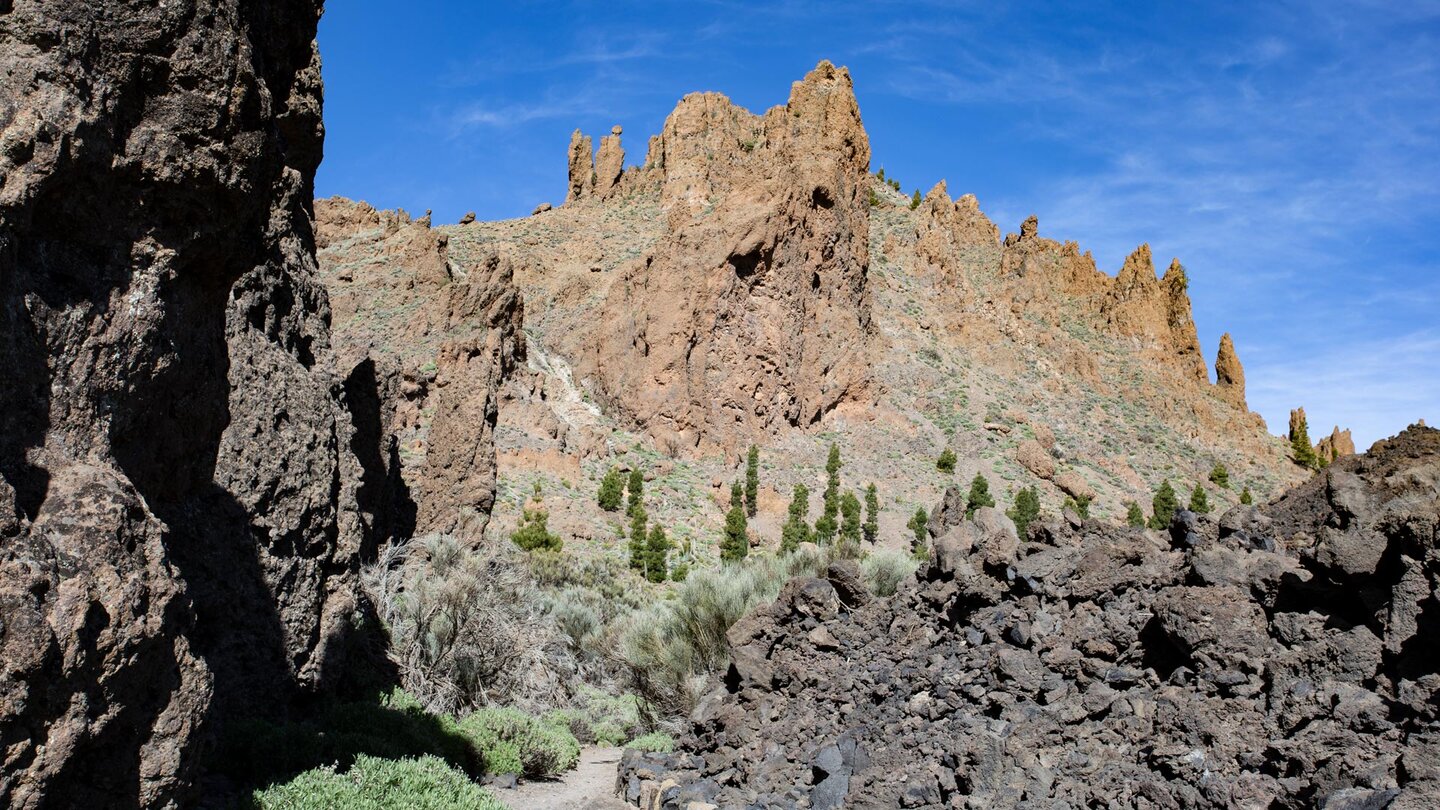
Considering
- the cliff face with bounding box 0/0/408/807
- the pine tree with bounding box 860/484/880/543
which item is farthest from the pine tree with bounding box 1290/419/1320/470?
the cliff face with bounding box 0/0/408/807

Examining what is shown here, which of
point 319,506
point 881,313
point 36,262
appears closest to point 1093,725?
point 319,506

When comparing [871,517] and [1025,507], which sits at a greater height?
[1025,507]

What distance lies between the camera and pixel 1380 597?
17.2 feet

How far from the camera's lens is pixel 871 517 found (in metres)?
35.5

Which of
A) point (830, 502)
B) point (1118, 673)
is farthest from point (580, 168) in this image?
point (1118, 673)

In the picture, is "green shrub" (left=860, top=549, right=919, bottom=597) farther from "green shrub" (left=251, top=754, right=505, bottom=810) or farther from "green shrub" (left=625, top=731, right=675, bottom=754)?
"green shrub" (left=251, top=754, right=505, bottom=810)

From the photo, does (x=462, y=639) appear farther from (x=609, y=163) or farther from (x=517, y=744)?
(x=609, y=163)

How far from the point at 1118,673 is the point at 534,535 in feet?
66.8

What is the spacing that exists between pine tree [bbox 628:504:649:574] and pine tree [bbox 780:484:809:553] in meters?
4.72

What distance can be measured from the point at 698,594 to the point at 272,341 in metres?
9.00

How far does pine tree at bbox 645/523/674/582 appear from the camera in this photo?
2742 cm

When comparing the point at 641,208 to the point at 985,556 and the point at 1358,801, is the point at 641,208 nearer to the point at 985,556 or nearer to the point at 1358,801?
the point at 985,556

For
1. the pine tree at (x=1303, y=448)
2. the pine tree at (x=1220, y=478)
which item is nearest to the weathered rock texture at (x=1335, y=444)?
the pine tree at (x=1303, y=448)

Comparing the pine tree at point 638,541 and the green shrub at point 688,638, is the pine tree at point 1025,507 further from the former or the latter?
the green shrub at point 688,638
